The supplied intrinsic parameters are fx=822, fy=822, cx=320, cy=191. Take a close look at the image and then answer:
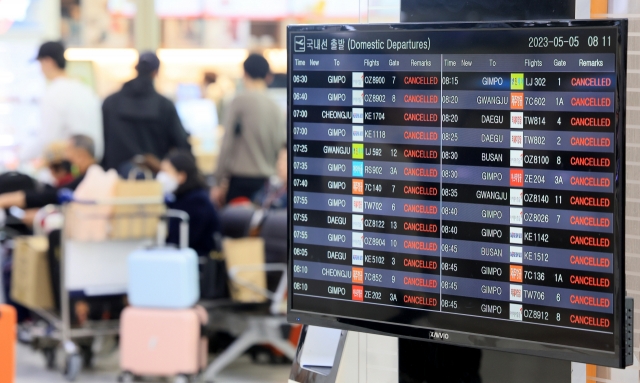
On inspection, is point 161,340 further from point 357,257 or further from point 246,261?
point 357,257

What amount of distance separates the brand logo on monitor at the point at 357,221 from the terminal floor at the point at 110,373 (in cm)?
308

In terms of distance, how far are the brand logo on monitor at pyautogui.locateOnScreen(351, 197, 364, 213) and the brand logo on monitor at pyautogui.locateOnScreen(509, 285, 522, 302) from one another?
1.02 ft

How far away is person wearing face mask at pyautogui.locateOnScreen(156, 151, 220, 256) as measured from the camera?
15.1ft

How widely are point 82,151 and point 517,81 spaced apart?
13.2 ft

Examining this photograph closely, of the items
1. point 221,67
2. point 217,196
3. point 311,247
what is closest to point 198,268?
point 217,196

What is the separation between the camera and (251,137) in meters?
5.14

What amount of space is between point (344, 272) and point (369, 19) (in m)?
0.56

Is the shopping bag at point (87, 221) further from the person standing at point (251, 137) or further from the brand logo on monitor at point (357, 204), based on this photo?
the brand logo on monitor at point (357, 204)

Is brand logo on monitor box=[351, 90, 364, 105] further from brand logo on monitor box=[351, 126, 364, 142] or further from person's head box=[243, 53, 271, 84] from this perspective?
person's head box=[243, 53, 271, 84]

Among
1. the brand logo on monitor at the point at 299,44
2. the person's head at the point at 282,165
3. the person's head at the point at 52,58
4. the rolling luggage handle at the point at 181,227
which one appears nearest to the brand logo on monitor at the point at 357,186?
the brand logo on monitor at the point at 299,44

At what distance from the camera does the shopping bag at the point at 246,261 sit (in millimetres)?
4469

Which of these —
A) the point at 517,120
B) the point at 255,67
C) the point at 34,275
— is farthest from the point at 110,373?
the point at 517,120

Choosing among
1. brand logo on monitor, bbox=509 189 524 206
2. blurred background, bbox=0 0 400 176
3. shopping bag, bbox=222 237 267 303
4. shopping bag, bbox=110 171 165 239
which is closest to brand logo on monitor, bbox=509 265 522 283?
brand logo on monitor, bbox=509 189 524 206

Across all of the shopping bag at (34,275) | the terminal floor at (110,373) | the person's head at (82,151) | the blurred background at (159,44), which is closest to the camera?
the terminal floor at (110,373)
